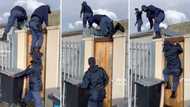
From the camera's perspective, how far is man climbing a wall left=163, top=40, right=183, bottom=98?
5078 mm

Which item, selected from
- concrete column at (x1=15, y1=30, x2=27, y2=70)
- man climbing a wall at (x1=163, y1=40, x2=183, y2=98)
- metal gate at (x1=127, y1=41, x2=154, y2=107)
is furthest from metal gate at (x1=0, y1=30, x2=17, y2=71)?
man climbing a wall at (x1=163, y1=40, x2=183, y2=98)

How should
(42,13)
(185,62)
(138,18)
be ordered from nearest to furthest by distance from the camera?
1. (185,62)
2. (138,18)
3. (42,13)

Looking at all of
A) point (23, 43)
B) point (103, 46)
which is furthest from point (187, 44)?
point (23, 43)

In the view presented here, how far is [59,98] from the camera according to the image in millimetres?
5195

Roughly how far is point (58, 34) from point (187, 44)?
127cm

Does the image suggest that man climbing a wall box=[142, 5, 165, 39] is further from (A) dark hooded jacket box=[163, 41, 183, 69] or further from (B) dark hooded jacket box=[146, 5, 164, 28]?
(A) dark hooded jacket box=[163, 41, 183, 69]

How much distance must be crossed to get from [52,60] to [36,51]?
0.20 meters

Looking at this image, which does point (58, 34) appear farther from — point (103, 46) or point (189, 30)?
point (189, 30)

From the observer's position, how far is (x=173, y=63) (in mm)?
5102

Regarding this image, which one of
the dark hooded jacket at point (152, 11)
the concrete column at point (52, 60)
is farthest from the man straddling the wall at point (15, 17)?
the dark hooded jacket at point (152, 11)

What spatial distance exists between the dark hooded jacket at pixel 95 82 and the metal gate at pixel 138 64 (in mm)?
255

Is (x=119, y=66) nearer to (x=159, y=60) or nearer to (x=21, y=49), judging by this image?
(x=159, y=60)

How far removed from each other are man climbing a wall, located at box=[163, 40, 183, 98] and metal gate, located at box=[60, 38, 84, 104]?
84 cm

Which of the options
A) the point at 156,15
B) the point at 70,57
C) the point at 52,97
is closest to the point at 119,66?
the point at 70,57
